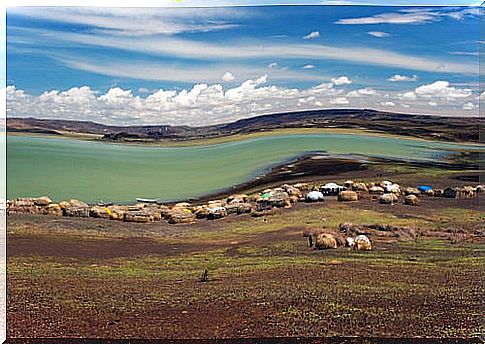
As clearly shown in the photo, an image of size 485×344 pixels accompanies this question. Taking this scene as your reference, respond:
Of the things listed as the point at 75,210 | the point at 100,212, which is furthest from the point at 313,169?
the point at 75,210

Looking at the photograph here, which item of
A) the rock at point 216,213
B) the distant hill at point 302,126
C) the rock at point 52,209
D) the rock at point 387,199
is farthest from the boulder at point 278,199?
the rock at point 52,209

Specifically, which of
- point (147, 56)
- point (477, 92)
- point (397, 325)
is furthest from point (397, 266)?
point (147, 56)

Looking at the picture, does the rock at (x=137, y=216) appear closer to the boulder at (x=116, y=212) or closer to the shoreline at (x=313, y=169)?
the boulder at (x=116, y=212)

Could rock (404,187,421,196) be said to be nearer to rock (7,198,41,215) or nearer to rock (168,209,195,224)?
rock (168,209,195,224)

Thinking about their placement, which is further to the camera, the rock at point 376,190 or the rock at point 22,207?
the rock at point 376,190

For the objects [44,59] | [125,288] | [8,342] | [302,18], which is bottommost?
[8,342]

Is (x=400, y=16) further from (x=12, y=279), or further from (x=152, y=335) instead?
(x=12, y=279)

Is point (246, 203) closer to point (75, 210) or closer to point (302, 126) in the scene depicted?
point (302, 126)
